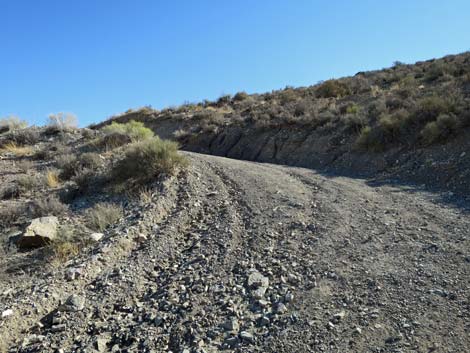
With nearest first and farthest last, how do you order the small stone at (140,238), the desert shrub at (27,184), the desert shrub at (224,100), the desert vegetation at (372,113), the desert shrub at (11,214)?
1. the small stone at (140,238)
2. the desert shrub at (11,214)
3. the desert shrub at (27,184)
4. the desert vegetation at (372,113)
5. the desert shrub at (224,100)

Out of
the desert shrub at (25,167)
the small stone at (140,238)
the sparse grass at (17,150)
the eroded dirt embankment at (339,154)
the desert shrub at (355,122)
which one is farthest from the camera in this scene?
the sparse grass at (17,150)

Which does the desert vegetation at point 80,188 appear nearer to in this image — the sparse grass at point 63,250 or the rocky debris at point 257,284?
the sparse grass at point 63,250

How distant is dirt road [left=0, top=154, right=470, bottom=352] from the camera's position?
12.1 feet

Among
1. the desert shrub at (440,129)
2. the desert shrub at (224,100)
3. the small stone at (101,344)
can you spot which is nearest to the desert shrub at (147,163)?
the small stone at (101,344)

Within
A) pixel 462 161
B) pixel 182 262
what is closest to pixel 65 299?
pixel 182 262

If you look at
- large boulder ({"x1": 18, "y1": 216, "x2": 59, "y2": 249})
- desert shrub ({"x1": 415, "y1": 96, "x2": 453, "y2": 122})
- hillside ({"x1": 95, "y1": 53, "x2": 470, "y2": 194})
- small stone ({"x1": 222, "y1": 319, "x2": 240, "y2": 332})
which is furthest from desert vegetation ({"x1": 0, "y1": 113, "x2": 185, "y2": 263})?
desert shrub ({"x1": 415, "y1": 96, "x2": 453, "y2": 122})

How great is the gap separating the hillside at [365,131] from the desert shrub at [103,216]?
273 inches

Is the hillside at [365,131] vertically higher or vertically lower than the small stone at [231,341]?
higher

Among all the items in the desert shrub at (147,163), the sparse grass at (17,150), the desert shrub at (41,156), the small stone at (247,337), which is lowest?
the small stone at (247,337)

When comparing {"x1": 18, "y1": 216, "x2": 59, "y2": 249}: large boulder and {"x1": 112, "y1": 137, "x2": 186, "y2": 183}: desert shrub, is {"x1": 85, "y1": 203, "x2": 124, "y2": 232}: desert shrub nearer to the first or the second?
{"x1": 18, "y1": 216, "x2": 59, "y2": 249}: large boulder

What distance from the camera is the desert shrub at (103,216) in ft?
22.4

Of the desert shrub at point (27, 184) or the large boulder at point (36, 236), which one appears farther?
the desert shrub at point (27, 184)

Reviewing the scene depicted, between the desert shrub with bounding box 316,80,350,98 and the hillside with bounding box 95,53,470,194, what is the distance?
0.20ft

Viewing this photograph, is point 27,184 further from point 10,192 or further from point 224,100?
point 224,100
